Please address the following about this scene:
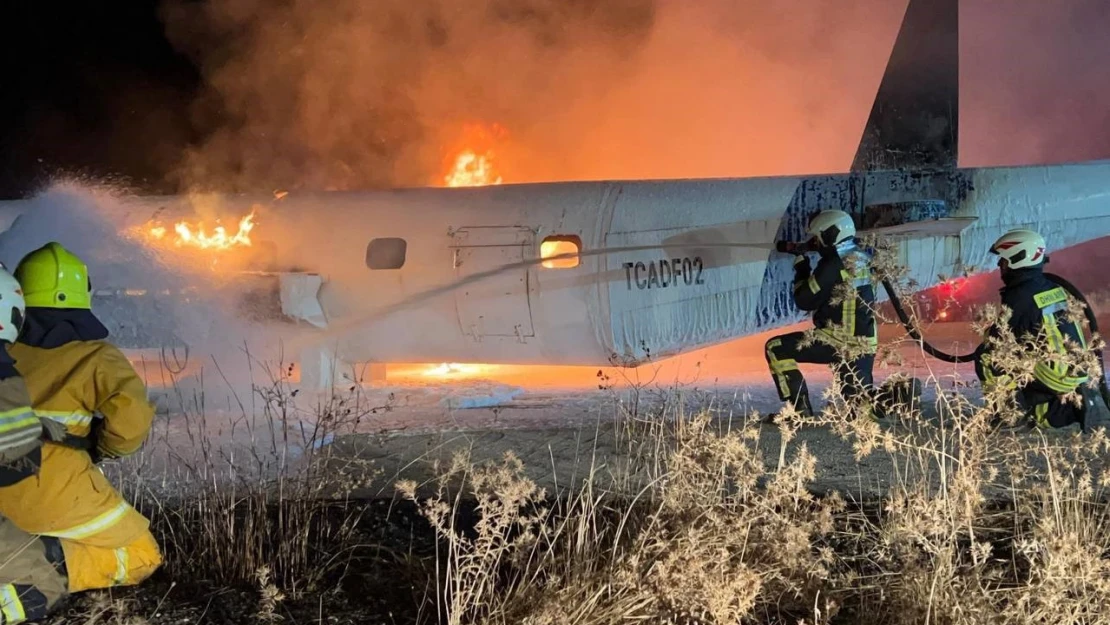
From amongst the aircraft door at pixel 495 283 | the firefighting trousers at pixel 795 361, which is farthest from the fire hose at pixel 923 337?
the aircraft door at pixel 495 283

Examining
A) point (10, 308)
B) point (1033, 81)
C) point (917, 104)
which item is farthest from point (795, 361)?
point (1033, 81)

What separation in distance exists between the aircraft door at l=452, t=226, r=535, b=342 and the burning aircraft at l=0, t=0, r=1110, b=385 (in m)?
0.01

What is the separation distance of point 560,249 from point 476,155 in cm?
1185

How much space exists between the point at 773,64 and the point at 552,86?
503 centimetres

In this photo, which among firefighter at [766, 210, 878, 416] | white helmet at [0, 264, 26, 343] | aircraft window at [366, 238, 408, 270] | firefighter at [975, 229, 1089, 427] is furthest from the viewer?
aircraft window at [366, 238, 408, 270]

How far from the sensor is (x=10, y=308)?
2785 millimetres

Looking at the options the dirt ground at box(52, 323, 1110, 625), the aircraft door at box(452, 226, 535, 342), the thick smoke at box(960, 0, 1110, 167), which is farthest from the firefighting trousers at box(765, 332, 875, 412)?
the thick smoke at box(960, 0, 1110, 167)

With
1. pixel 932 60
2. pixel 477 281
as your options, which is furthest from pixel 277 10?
pixel 932 60

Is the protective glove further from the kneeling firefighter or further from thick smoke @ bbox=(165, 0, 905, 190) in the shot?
thick smoke @ bbox=(165, 0, 905, 190)

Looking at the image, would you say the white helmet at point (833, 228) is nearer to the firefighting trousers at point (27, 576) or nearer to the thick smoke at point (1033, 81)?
the firefighting trousers at point (27, 576)

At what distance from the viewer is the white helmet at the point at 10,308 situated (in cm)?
276

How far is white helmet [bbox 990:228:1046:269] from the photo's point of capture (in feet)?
19.0

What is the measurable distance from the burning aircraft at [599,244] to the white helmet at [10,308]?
4296 millimetres

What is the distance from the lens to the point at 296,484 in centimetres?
397
